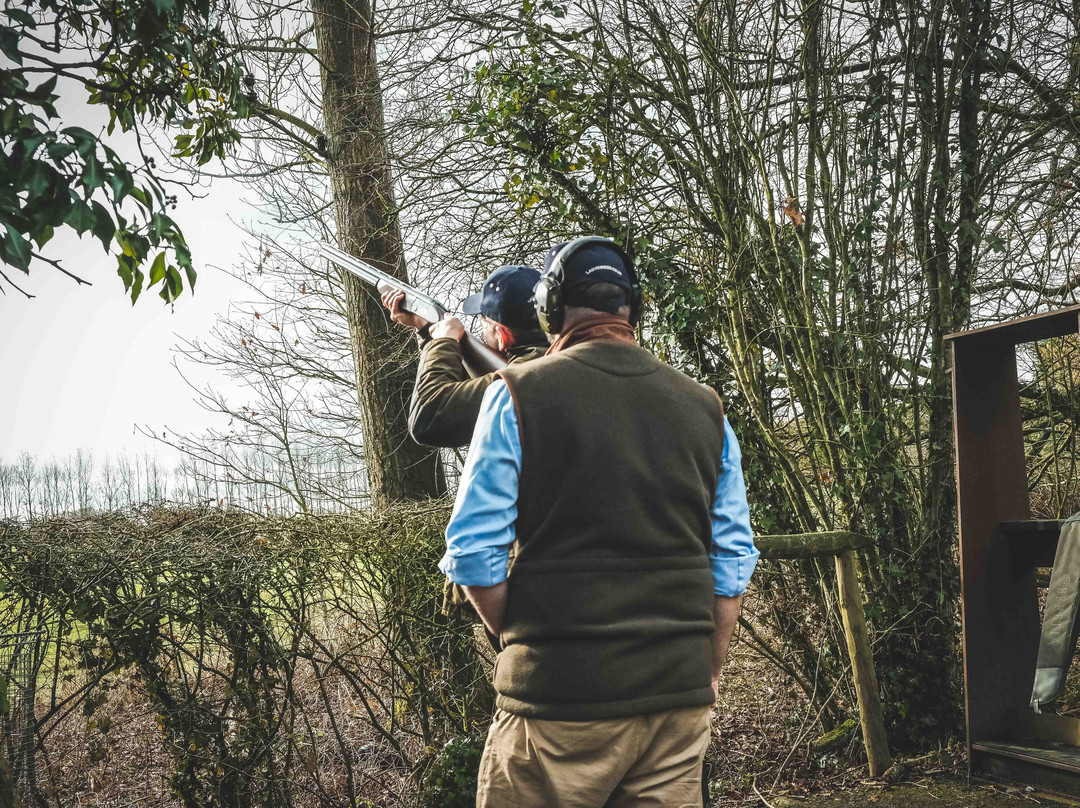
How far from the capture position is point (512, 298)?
3.23 metres

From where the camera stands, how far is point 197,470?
9781mm

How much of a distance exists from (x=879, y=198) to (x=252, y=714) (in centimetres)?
483

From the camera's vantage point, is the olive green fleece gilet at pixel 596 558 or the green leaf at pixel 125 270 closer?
the olive green fleece gilet at pixel 596 558

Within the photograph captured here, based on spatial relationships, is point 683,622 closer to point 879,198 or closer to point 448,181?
point 879,198

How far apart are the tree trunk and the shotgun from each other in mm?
2167

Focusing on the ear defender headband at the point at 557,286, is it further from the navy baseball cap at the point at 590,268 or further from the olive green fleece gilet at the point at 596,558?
the olive green fleece gilet at the point at 596,558

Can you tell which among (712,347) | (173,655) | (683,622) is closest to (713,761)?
(712,347)

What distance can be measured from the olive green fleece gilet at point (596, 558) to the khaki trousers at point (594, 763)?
48 millimetres

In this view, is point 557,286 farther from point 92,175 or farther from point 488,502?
point 92,175

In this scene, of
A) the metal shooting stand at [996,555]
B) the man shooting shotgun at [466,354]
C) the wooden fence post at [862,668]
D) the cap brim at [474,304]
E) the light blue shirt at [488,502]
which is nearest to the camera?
the light blue shirt at [488,502]

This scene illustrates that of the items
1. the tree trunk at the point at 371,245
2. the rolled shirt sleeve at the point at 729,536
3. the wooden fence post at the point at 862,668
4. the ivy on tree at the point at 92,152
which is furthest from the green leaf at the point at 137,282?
the tree trunk at the point at 371,245

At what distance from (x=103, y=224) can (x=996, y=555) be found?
4491 millimetres

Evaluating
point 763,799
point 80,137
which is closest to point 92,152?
point 80,137

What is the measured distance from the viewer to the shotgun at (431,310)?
3271mm
